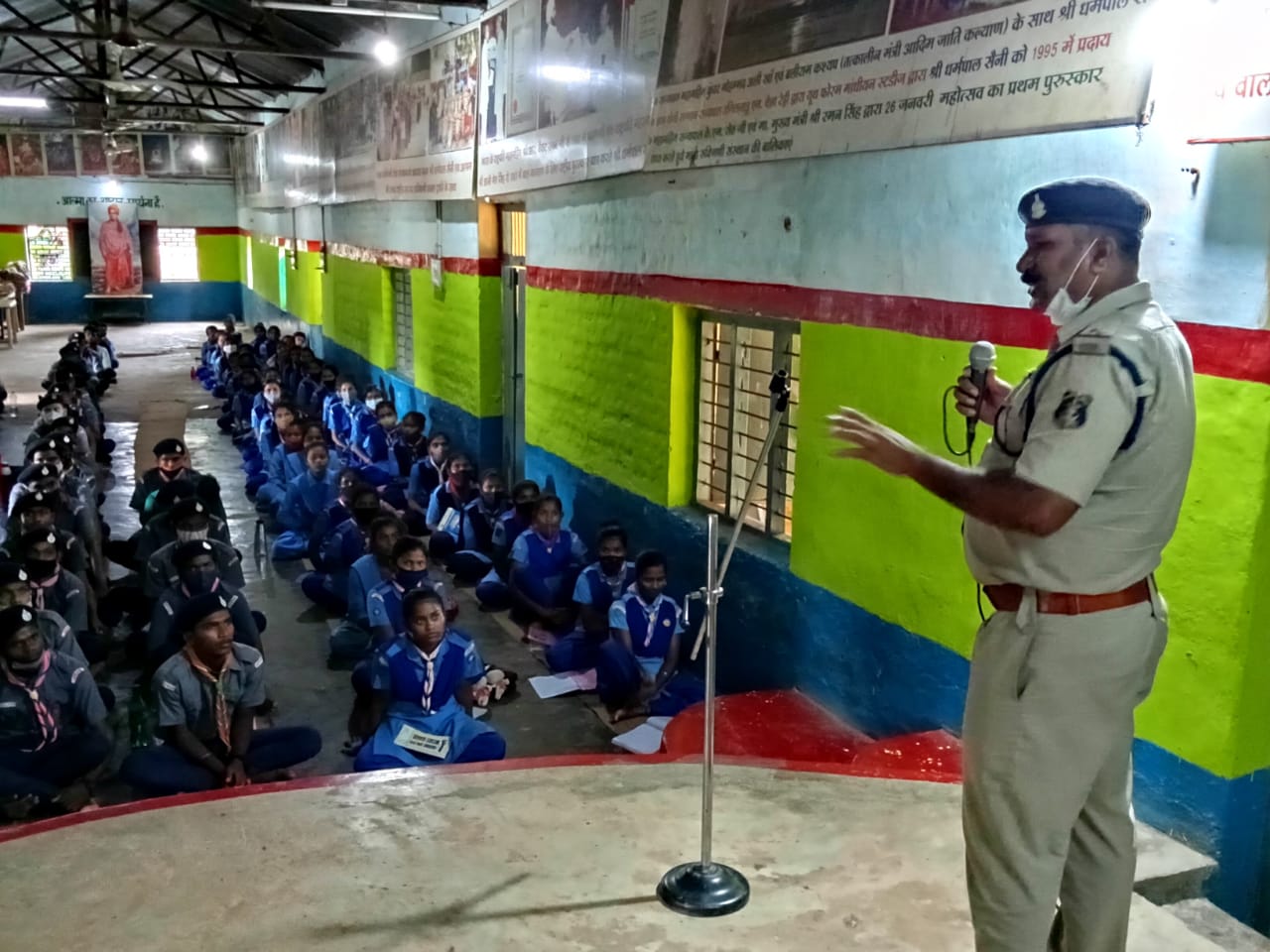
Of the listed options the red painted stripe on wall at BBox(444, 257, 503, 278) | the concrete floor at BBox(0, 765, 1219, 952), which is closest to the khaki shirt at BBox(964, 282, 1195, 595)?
the concrete floor at BBox(0, 765, 1219, 952)

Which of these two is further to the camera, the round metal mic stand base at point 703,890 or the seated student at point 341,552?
the seated student at point 341,552

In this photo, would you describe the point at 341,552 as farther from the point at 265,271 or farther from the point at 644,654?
the point at 265,271

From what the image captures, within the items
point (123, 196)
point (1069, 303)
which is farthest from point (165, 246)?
point (1069, 303)

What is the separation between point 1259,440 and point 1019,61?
4.85 feet

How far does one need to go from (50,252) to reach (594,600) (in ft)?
81.2

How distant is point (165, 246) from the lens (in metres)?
27.6

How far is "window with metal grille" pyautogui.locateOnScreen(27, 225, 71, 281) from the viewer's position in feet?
85.6

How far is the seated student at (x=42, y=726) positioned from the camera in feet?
15.2

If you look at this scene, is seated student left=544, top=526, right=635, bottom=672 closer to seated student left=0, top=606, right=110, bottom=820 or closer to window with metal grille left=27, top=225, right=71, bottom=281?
seated student left=0, top=606, right=110, bottom=820

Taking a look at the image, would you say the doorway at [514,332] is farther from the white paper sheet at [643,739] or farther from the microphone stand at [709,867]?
the microphone stand at [709,867]

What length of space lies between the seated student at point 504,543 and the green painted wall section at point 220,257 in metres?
22.4

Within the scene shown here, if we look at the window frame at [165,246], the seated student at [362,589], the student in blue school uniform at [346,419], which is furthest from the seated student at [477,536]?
the window frame at [165,246]

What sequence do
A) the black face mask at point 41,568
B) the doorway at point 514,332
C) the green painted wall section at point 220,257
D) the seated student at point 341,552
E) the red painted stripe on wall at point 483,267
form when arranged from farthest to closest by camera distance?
the green painted wall section at point 220,257, the red painted stripe on wall at point 483,267, the doorway at point 514,332, the seated student at point 341,552, the black face mask at point 41,568

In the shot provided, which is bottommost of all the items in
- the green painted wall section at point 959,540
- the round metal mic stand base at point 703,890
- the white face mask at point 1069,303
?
the round metal mic stand base at point 703,890
